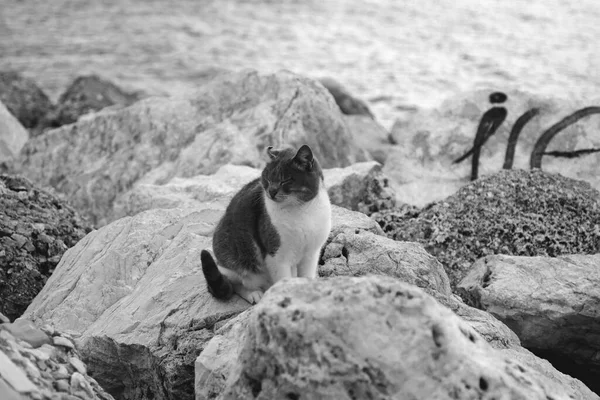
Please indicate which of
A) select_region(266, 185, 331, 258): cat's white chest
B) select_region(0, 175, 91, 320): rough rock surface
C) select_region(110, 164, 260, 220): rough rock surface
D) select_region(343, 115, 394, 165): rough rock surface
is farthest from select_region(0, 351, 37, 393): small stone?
select_region(343, 115, 394, 165): rough rock surface

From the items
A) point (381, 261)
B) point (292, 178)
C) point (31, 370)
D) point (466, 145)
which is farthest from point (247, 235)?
point (466, 145)

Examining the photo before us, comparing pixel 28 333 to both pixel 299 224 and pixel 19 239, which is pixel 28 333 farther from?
pixel 19 239

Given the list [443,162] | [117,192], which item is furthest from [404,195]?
[117,192]

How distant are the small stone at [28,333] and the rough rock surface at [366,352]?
1.22m

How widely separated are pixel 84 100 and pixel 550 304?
10938 mm

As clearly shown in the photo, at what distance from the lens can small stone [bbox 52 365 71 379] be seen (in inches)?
155

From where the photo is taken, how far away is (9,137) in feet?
38.2

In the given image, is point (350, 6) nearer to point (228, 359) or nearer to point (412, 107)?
point (412, 107)

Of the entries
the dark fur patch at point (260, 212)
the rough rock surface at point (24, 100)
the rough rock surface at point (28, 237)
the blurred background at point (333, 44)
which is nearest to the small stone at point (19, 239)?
the rough rock surface at point (28, 237)

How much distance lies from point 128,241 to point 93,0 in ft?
71.7

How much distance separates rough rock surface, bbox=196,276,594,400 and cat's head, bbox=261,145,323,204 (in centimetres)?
150

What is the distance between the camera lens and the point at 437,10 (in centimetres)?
2294

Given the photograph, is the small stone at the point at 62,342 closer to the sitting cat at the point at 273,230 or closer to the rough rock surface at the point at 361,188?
the sitting cat at the point at 273,230

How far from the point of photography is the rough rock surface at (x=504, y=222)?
7.33 metres
